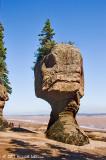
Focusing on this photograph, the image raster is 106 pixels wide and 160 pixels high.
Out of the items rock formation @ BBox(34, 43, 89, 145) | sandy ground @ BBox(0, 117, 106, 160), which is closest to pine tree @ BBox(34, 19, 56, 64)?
rock formation @ BBox(34, 43, 89, 145)

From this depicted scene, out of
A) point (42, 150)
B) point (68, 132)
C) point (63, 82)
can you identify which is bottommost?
point (68, 132)

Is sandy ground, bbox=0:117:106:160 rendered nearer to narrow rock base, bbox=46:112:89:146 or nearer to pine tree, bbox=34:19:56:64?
narrow rock base, bbox=46:112:89:146

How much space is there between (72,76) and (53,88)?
2.91 meters

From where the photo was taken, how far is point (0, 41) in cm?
2520

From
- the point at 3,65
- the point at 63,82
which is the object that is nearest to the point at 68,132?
the point at 63,82

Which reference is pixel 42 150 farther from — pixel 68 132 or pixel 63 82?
pixel 63 82

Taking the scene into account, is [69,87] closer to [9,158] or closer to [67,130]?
[67,130]

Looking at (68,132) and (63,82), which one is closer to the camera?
(68,132)

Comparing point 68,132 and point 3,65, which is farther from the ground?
point 3,65

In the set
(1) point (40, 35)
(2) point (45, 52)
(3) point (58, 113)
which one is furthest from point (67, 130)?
(1) point (40, 35)

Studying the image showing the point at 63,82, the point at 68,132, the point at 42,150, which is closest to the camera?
the point at 42,150

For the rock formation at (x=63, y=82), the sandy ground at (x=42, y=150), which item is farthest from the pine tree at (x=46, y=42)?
the sandy ground at (x=42, y=150)

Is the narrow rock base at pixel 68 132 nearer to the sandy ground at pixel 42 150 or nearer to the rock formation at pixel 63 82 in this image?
the rock formation at pixel 63 82

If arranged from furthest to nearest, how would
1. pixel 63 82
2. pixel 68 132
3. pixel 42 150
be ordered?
pixel 63 82, pixel 68 132, pixel 42 150
